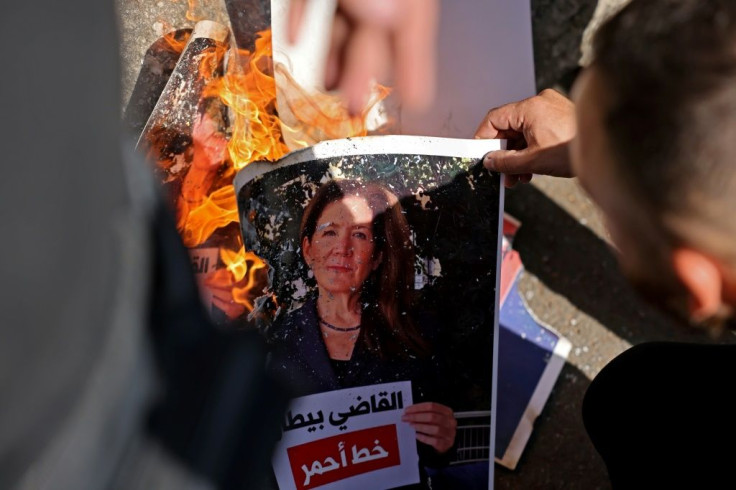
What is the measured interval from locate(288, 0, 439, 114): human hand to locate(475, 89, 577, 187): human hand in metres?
0.30

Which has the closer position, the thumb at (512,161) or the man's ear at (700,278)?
the man's ear at (700,278)

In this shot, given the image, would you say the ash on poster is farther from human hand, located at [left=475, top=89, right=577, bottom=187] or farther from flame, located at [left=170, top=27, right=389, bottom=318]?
flame, located at [left=170, top=27, right=389, bottom=318]

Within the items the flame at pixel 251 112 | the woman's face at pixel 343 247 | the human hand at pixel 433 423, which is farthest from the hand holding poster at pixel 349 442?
the flame at pixel 251 112

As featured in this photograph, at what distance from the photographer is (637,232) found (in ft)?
2.24

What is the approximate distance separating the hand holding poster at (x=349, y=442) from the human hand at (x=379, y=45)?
0.67 m

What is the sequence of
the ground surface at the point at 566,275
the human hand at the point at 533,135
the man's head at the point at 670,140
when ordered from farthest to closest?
the ground surface at the point at 566,275 < the human hand at the point at 533,135 < the man's head at the point at 670,140

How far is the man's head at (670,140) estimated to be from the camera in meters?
0.58

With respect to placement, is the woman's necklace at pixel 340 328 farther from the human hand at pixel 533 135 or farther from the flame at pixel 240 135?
the human hand at pixel 533 135

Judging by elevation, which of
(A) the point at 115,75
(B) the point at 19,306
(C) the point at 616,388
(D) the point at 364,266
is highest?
(A) the point at 115,75

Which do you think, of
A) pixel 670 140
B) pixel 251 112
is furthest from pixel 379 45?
pixel 670 140

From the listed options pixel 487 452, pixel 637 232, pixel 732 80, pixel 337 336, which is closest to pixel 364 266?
pixel 337 336

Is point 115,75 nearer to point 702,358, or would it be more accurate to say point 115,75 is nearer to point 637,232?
point 637,232

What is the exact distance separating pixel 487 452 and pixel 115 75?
1106mm

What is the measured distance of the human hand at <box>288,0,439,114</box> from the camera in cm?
151
